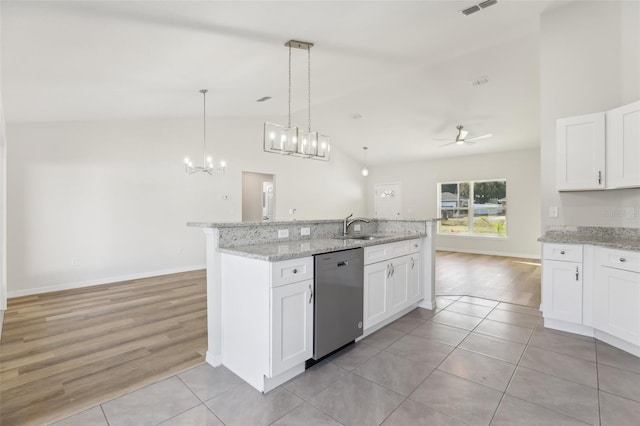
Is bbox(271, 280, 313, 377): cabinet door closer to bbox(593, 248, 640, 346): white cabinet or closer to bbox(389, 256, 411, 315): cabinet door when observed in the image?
bbox(389, 256, 411, 315): cabinet door

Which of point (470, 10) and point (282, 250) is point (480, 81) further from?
point (282, 250)

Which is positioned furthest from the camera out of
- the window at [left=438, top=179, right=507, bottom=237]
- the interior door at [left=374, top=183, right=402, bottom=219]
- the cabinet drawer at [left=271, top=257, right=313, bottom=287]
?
the interior door at [left=374, top=183, right=402, bottom=219]

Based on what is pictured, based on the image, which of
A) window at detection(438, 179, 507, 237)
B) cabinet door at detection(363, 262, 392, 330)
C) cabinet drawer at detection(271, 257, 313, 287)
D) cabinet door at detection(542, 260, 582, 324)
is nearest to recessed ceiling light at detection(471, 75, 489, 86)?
cabinet door at detection(542, 260, 582, 324)

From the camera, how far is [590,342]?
2.70m

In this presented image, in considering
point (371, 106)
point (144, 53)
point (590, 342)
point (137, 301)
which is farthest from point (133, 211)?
point (590, 342)

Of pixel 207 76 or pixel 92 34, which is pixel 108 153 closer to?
pixel 207 76

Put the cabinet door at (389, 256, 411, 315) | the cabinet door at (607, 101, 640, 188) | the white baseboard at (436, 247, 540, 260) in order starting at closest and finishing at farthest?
the cabinet door at (607, 101, 640, 188)
the cabinet door at (389, 256, 411, 315)
the white baseboard at (436, 247, 540, 260)

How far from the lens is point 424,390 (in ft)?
6.54

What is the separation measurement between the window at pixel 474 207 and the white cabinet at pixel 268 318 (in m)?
7.13

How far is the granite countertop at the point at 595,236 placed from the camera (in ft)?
8.94

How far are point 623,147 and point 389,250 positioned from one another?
2.38m

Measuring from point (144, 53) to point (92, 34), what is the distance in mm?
487

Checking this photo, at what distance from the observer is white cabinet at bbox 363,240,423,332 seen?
275cm

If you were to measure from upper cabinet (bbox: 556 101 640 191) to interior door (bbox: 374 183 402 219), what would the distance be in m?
6.11
